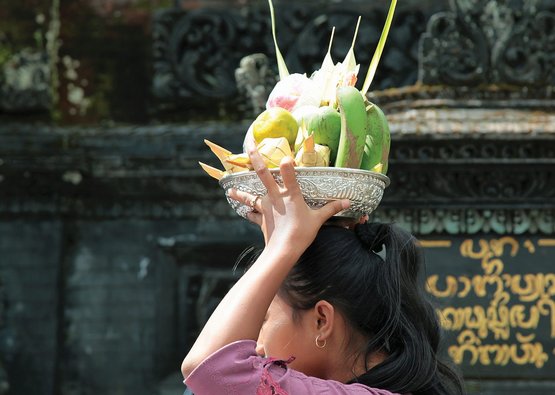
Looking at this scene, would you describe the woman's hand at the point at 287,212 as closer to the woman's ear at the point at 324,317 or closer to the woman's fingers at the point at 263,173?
the woman's fingers at the point at 263,173

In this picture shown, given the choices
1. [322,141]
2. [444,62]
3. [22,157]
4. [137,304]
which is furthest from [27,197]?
[322,141]

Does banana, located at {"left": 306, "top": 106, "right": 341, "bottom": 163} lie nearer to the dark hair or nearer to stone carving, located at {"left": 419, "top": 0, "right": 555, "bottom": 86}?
the dark hair

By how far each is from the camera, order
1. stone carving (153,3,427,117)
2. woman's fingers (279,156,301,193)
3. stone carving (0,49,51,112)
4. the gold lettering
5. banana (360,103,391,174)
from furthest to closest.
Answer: stone carving (0,49,51,112)
stone carving (153,3,427,117)
the gold lettering
banana (360,103,391,174)
woman's fingers (279,156,301,193)

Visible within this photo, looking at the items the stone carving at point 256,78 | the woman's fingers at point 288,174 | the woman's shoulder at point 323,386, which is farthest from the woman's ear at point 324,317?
the stone carving at point 256,78

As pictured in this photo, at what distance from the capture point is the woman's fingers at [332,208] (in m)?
2.58

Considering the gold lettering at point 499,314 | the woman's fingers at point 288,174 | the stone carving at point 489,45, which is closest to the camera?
the woman's fingers at point 288,174

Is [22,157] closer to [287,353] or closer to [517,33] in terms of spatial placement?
[517,33]

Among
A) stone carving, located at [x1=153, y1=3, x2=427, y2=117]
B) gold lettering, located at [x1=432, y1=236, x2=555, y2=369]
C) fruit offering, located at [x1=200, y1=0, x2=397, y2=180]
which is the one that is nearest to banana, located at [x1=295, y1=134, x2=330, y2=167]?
fruit offering, located at [x1=200, y1=0, x2=397, y2=180]

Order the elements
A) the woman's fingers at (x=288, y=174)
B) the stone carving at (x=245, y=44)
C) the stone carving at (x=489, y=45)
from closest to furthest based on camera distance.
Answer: the woman's fingers at (x=288, y=174) < the stone carving at (x=489, y=45) < the stone carving at (x=245, y=44)

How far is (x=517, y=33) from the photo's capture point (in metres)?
7.38

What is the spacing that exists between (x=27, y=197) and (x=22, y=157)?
0.35 meters

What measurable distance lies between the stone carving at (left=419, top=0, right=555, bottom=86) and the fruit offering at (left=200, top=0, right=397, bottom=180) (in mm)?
4563

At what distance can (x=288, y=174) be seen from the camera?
8.24 ft

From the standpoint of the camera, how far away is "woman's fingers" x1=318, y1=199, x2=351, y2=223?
2576 millimetres
